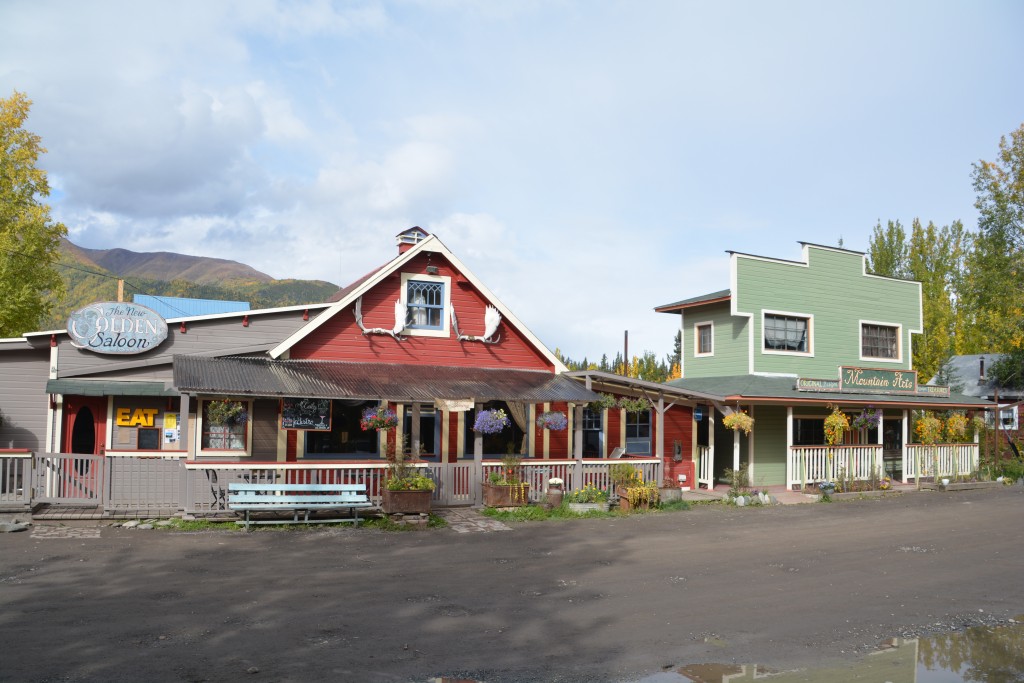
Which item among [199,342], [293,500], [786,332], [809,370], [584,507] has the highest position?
[786,332]

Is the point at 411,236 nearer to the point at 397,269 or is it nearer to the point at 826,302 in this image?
the point at 397,269

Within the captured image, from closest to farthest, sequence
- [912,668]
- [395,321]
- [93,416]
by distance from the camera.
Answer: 1. [912,668]
2. [93,416]
3. [395,321]

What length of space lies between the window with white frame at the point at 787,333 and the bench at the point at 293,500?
48.4 feet

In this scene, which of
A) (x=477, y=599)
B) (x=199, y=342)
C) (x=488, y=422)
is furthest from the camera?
(x=199, y=342)

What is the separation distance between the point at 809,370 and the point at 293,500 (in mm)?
17436

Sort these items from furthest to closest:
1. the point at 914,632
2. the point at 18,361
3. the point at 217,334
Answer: the point at 217,334, the point at 18,361, the point at 914,632

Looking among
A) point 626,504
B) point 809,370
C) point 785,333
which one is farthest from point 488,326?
point 809,370

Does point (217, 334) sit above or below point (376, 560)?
above

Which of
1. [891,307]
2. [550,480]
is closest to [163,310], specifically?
[550,480]

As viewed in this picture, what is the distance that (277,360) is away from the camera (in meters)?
18.0

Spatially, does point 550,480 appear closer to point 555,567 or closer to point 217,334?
point 555,567

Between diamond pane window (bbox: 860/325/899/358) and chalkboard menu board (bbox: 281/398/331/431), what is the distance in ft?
59.8

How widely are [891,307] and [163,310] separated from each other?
2352cm

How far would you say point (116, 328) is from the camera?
17891 mm
